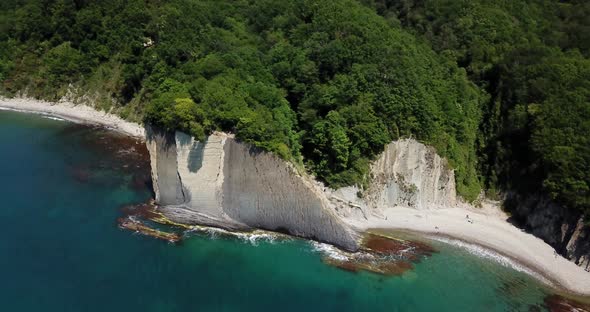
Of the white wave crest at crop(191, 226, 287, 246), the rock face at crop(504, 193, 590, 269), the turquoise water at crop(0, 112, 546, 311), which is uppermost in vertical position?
the rock face at crop(504, 193, 590, 269)

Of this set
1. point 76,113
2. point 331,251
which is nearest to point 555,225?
Result: point 331,251

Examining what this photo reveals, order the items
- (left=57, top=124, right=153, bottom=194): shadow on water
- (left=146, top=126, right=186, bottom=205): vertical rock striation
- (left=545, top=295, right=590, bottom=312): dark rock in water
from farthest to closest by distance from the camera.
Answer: (left=57, top=124, right=153, bottom=194): shadow on water, (left=146, top=126, right=186, bottom=205): vertical rock striation, (left=545, top=295, right=590, bottom=312): dark rock in water

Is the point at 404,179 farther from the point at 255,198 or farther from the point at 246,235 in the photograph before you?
the point at 246,235

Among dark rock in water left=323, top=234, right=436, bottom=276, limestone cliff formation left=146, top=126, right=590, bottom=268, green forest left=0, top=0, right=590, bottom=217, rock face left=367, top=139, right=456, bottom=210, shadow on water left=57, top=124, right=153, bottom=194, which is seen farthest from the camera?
shadow on water left=57, top=124, right=153, bottom=194

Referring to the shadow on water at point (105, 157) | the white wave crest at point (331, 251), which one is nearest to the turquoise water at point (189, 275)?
the white wave crest at point (331, 251)

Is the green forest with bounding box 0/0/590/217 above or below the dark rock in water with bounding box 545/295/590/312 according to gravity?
above

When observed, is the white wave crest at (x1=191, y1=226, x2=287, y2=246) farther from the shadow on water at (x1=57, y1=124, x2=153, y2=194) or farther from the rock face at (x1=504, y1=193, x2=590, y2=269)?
the rock face at (x1=504, y1=193, x2=590, y2=269)

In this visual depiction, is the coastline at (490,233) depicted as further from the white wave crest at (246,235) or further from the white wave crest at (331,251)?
the white wave crest at (246,235)

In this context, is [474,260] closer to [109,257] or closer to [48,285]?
[109,257]

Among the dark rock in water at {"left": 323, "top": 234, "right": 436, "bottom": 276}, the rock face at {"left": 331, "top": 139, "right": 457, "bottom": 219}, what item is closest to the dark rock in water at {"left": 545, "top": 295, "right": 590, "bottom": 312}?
the dark rock in water at {"left": 323, "top": 234, "right": 436, "bottom": 276}
